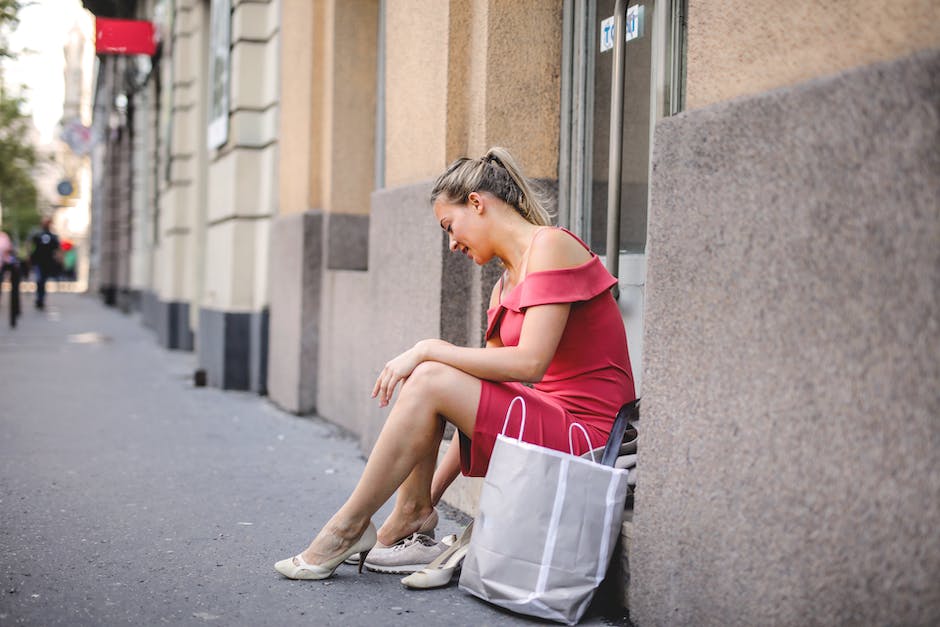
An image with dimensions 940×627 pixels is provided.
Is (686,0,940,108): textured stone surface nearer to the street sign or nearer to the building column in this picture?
the building column

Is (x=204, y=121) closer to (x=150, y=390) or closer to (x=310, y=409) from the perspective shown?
(x=150, y=390)

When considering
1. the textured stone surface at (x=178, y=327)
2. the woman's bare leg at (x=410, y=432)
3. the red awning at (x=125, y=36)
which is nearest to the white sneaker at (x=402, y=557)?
the woman's bare leg at (x=410, y=432)

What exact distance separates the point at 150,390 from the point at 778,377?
293 inches

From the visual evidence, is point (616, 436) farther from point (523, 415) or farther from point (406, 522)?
point (406, 522)

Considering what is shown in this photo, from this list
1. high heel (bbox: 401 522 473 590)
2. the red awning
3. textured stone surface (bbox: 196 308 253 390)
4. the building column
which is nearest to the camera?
high heel (bbox: 401 522 473 590)

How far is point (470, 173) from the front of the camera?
11.6 feet

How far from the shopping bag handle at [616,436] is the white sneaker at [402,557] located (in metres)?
0.78

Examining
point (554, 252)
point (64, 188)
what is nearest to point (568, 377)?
point (554, 252)

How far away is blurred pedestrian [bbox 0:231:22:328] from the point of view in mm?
16938

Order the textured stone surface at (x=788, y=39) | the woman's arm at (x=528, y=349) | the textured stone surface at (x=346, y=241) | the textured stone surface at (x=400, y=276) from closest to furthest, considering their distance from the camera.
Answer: the textured stone surface at (x=788, y=39)
the woman's arm at (x=528, y=349)
the textured stone surface at (x=400, y=276)
the textured stone surface at (x=346, y=241)

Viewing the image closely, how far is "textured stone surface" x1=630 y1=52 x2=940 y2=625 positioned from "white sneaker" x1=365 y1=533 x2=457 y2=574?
850 millimetres

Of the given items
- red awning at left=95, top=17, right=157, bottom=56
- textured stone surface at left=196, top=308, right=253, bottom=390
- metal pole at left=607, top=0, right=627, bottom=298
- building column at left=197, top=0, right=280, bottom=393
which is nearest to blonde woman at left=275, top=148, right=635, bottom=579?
metal pole at left=607, top=0, right=627, bottom=298

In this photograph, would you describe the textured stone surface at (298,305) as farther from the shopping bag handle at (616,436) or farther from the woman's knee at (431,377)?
the shopping bag handle at (616,436)

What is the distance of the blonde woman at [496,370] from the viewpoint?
326 cm
